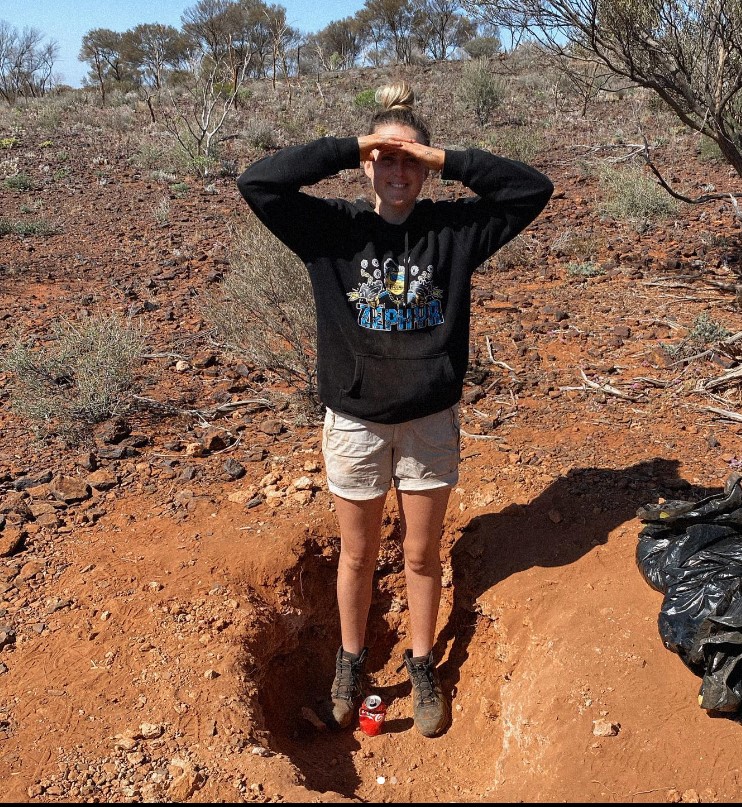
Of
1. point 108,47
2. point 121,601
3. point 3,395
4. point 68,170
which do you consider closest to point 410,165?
point 121,601

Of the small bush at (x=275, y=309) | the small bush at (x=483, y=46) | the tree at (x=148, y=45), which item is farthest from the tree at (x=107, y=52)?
the small bush at (x=275, y=309)

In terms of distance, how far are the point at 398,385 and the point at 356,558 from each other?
0.69 m

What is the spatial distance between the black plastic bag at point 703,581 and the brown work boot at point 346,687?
1.10 meters

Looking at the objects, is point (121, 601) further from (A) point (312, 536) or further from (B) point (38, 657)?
(A) point (312, 536)

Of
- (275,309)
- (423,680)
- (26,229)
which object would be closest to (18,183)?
(26,229)

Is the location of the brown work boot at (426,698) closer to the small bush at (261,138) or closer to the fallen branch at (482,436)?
the fallen branch at (482,436)

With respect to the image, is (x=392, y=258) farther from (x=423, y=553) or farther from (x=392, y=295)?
(x=423, y=553)

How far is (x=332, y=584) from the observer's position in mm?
3355

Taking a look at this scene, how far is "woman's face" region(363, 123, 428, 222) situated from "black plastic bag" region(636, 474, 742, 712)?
159 centimetres

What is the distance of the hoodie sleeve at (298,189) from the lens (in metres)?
2.11

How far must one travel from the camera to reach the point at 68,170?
1175cm

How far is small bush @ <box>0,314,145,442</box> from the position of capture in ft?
13.7

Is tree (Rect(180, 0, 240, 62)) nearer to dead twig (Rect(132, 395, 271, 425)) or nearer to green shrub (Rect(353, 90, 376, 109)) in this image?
green shrub (Rect(353, 90, 376, 109))

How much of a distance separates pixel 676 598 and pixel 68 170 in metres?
11.9
